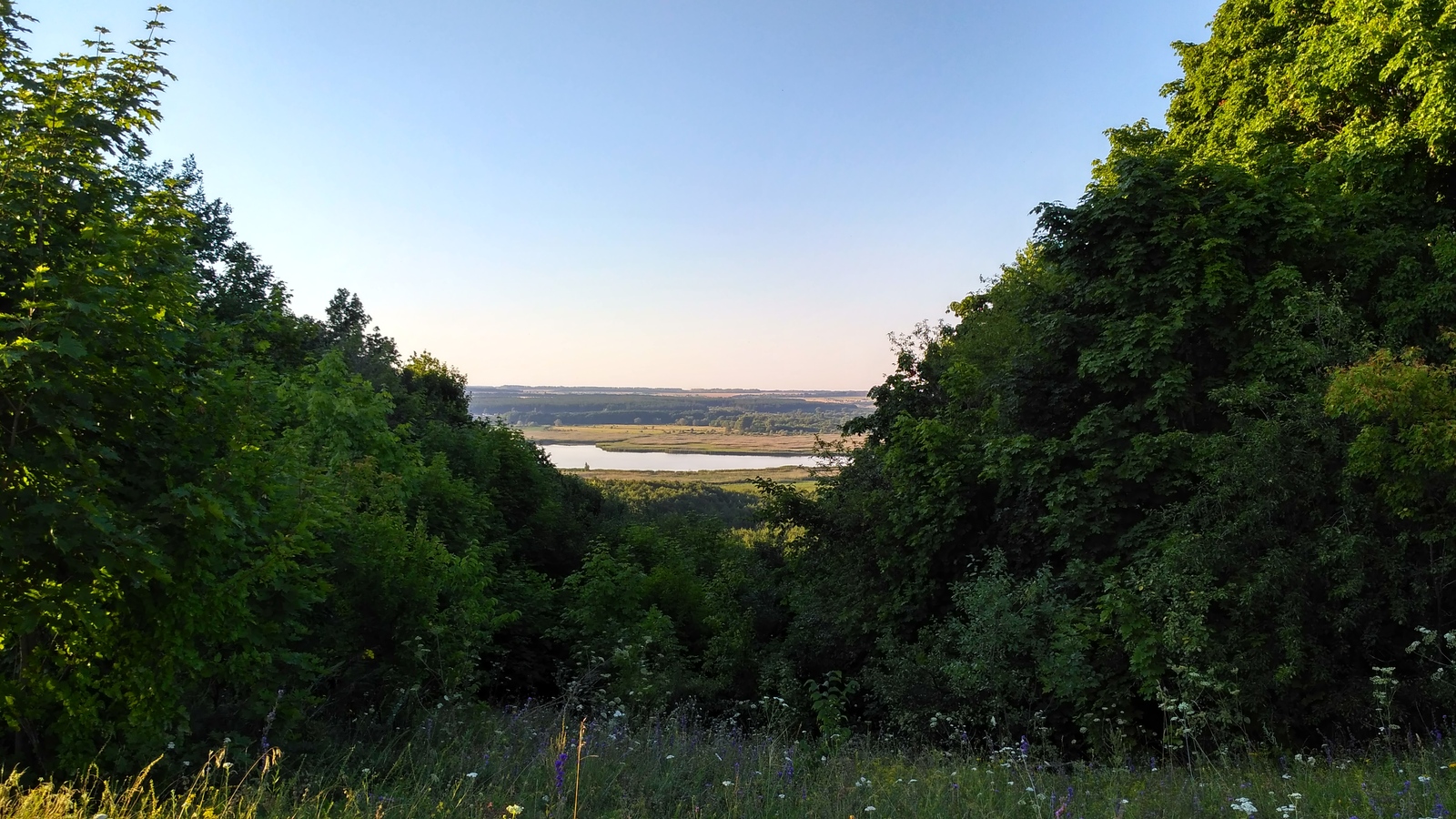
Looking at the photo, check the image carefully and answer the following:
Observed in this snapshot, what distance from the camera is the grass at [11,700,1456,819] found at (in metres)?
3.88

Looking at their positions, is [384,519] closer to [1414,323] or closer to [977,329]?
[1414,323]

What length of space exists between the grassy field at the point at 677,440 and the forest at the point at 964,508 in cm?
12701

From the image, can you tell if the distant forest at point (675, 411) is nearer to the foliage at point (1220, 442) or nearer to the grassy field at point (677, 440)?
the grassy field at point (677, 440)

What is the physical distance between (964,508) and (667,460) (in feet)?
430

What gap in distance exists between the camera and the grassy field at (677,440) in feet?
501

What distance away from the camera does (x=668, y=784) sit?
4734 mm

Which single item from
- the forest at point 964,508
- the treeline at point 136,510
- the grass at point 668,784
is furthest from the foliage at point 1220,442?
the treeline at point 136,510

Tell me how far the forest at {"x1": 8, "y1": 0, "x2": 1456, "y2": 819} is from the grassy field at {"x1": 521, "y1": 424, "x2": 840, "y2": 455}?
127 metres

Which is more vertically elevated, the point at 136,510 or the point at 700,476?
the point at 136,510

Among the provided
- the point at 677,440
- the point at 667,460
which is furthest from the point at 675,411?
the point at 667,460

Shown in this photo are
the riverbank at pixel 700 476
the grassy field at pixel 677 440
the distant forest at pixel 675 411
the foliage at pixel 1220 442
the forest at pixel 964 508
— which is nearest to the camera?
the forest at pixel 964 508

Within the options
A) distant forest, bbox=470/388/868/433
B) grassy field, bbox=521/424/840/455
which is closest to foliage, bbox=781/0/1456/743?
distant forest, bbox=470/388/868/433

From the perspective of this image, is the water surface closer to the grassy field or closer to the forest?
the grassy field

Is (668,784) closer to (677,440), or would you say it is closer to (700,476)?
(700,476)
